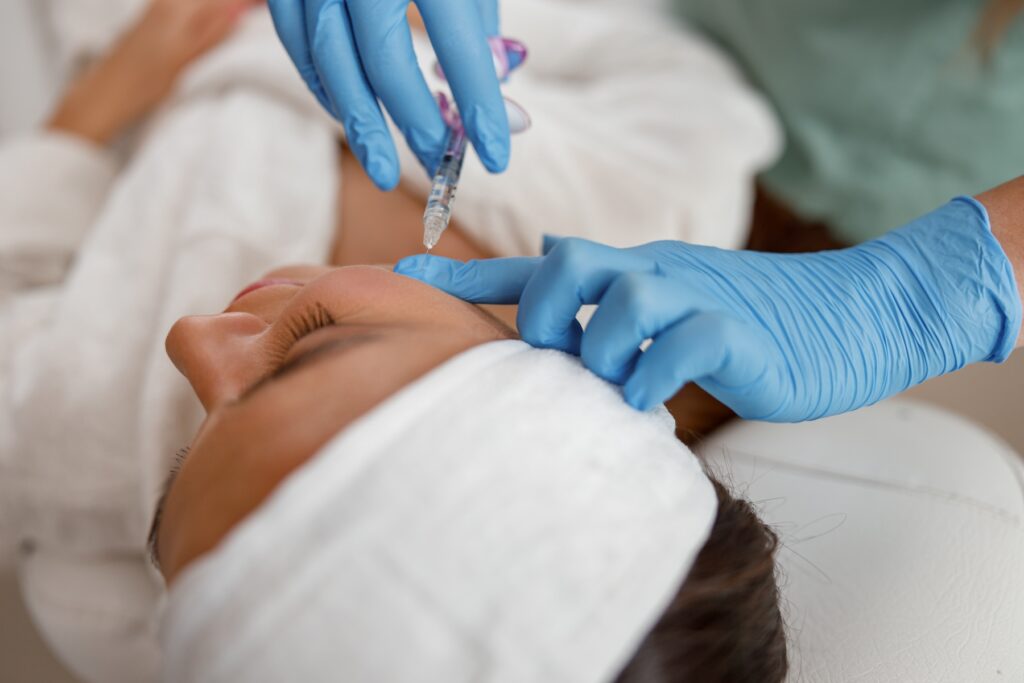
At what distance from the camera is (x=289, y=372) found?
2.17 ft

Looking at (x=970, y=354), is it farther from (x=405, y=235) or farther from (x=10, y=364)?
(x=10, y=364)

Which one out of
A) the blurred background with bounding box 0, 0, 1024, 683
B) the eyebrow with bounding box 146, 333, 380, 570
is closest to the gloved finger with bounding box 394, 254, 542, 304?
the eyebrow with bounding box 146, 333, 380, 570

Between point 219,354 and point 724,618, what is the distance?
504 mm

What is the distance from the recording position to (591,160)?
128 cm

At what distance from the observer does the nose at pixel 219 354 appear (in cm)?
69

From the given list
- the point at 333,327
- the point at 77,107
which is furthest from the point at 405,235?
the point at 77,107

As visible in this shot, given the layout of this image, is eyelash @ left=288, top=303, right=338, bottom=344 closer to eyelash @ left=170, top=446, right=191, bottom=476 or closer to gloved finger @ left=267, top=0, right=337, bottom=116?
eyelash @ left=170, top=446, right=191, bottom=476

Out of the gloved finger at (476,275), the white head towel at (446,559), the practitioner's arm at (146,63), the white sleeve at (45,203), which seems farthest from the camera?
the practitioner's arm at (146,63)

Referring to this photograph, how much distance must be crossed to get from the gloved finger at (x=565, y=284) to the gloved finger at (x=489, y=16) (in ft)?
1.44

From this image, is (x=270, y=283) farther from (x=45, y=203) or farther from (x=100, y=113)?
(x=100, y=113)

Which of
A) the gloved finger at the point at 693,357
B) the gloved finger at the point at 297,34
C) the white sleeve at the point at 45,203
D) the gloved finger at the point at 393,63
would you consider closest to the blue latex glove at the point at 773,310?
the gloved finger at the point at 693,357

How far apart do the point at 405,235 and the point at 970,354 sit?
774mm

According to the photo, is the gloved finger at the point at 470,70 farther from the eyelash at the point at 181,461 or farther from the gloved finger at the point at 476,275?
the eyelash at the point at 181,461

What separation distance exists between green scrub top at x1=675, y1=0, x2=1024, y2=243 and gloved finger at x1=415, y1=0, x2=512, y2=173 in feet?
2.72
